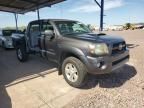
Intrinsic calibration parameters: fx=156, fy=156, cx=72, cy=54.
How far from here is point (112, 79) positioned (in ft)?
15.8

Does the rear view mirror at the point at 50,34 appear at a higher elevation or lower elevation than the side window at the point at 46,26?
lower

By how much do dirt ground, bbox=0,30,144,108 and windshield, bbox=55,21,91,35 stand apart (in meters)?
1.54

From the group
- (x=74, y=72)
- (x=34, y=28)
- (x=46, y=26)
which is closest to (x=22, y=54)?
(x=34, y=28)

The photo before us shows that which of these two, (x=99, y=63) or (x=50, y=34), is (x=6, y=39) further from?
(x=99, y=63)

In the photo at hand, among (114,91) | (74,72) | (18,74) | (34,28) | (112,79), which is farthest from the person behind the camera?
(34,28)

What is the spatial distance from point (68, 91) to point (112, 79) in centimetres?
148

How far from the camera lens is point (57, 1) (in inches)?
454

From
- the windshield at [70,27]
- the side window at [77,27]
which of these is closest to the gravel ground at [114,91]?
the windshield at [70,27]

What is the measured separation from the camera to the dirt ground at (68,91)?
3.55m

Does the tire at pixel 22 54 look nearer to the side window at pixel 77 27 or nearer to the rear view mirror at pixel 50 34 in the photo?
the rear view mirror at pixel 50 34

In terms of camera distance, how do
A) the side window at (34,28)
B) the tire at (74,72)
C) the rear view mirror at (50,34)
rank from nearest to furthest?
the tire at (74,72), the rear view mirror at (50,34), the side window at (34,28)

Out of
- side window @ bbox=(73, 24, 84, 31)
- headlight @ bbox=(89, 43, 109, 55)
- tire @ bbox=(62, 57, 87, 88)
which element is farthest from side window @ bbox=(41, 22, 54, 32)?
headlight @ bbox=(89, 43, 109, 55)

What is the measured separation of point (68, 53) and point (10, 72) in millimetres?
2738

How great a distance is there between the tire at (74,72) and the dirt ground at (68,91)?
20 cm
